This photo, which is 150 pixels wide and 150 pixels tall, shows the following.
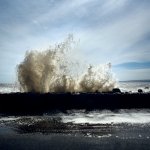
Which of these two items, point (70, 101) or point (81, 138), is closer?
point (81, 138)

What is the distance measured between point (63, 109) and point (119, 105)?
830 centimetres

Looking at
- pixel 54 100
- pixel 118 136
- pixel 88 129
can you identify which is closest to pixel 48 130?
pixel 88 129

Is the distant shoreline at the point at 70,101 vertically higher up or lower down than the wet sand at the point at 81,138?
higher up

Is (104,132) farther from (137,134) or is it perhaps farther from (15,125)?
(15,125)

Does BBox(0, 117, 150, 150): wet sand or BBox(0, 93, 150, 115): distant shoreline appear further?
BBox(0, 93, 150, 115): distant shoreline

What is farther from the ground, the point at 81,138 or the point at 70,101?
the point at 70,101

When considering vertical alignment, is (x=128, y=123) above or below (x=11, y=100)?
below

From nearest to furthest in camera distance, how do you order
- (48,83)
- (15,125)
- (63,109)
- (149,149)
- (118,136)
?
(149,149) → (118,136) → (15,125) → (63,109) → (48,83)

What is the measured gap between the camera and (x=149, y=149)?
19891 mm

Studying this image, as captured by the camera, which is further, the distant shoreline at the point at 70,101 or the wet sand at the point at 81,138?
the distant shoreline at the point at 70,101

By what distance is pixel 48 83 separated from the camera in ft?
232

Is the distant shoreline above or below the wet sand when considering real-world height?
above

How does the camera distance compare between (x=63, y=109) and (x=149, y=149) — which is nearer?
(x=149, y=149)

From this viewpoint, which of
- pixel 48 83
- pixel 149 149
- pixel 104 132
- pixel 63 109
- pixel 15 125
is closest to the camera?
pixel 149 149
